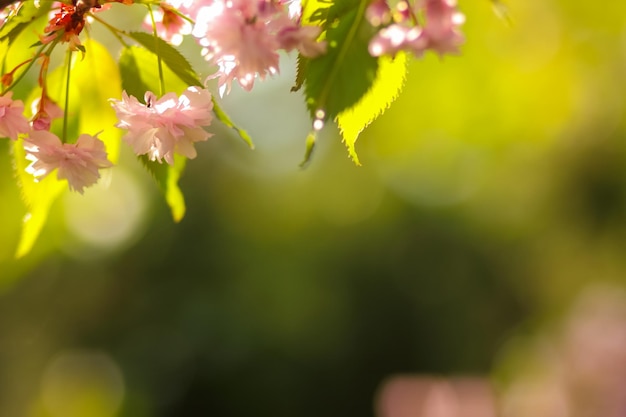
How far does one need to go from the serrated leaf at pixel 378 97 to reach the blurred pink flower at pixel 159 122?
103 mm

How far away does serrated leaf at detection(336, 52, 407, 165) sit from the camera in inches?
16.4

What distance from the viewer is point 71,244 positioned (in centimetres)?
342

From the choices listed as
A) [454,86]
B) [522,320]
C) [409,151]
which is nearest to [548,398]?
[454,86]

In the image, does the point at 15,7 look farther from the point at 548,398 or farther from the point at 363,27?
the point at 548,398

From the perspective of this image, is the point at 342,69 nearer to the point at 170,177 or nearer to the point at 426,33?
the point at 426,33

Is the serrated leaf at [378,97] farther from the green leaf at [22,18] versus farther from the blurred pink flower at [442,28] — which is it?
the green leaf at [22,18]

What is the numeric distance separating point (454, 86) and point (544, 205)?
151 cm

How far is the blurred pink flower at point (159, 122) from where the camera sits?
483 mm

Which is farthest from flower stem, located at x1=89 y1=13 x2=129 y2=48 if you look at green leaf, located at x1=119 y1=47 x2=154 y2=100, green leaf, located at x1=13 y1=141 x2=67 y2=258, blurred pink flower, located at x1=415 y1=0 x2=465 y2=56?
blurred pink flower, located at x1=415 y1=0 x2=465 y2=56

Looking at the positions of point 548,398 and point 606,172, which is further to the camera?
point 606,172

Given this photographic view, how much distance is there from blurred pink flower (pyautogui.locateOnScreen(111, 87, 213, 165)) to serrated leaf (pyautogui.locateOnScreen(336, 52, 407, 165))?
103 millimetres

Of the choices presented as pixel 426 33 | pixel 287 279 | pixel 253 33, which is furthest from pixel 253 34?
pixel 287 279

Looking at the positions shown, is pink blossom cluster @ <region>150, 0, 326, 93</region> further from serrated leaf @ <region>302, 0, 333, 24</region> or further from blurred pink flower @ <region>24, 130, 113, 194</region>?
blurred pink flower @ <region>24, 130, 113, 194</region>

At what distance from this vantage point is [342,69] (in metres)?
0.40
